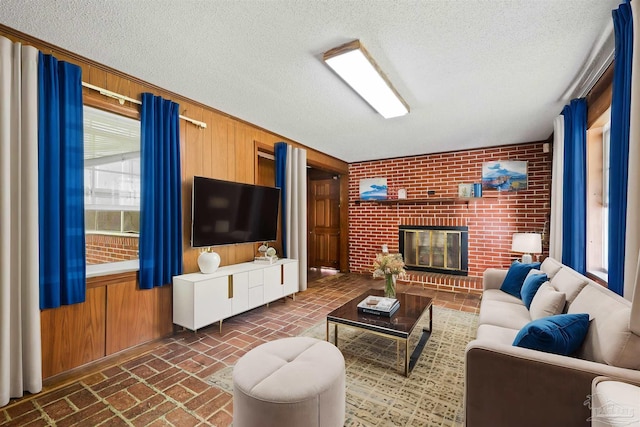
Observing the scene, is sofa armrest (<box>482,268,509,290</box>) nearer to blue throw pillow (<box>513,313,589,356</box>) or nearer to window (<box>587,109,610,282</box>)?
window (<box>587,109,610,282</box>)

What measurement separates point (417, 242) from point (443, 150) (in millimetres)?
1827

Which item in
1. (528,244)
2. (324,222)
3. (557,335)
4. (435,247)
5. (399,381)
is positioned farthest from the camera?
(324,222)

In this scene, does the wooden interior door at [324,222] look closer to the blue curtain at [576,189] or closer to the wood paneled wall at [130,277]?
the wood paneled wall at [130,277]

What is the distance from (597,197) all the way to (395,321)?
2.63m

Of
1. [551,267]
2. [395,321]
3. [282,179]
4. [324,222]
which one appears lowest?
[395,321]

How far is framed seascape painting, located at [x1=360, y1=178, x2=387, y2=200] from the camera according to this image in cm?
583

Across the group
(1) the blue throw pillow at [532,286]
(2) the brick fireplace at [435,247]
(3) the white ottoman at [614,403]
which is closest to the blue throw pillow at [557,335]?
(3) the white ottoman at [614,403]

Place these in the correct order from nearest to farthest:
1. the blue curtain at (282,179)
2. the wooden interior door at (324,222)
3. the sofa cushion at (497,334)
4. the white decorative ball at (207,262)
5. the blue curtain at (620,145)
Result: the blue curtain at (620,145) < the sofa cushion at (497,334) < the white decorative ball at (207,262) < the blue curtain at (282,179) < the wooden interior door at (324,222)

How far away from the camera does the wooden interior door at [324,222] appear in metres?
6.47

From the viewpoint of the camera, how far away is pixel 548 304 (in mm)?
1986

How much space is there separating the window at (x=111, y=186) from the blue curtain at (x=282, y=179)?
6.24 feet

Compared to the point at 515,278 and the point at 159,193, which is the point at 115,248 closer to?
the point at 159,193

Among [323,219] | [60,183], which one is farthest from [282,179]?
[60,183]

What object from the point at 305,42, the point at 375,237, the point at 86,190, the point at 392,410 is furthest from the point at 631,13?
the point at 375,237
